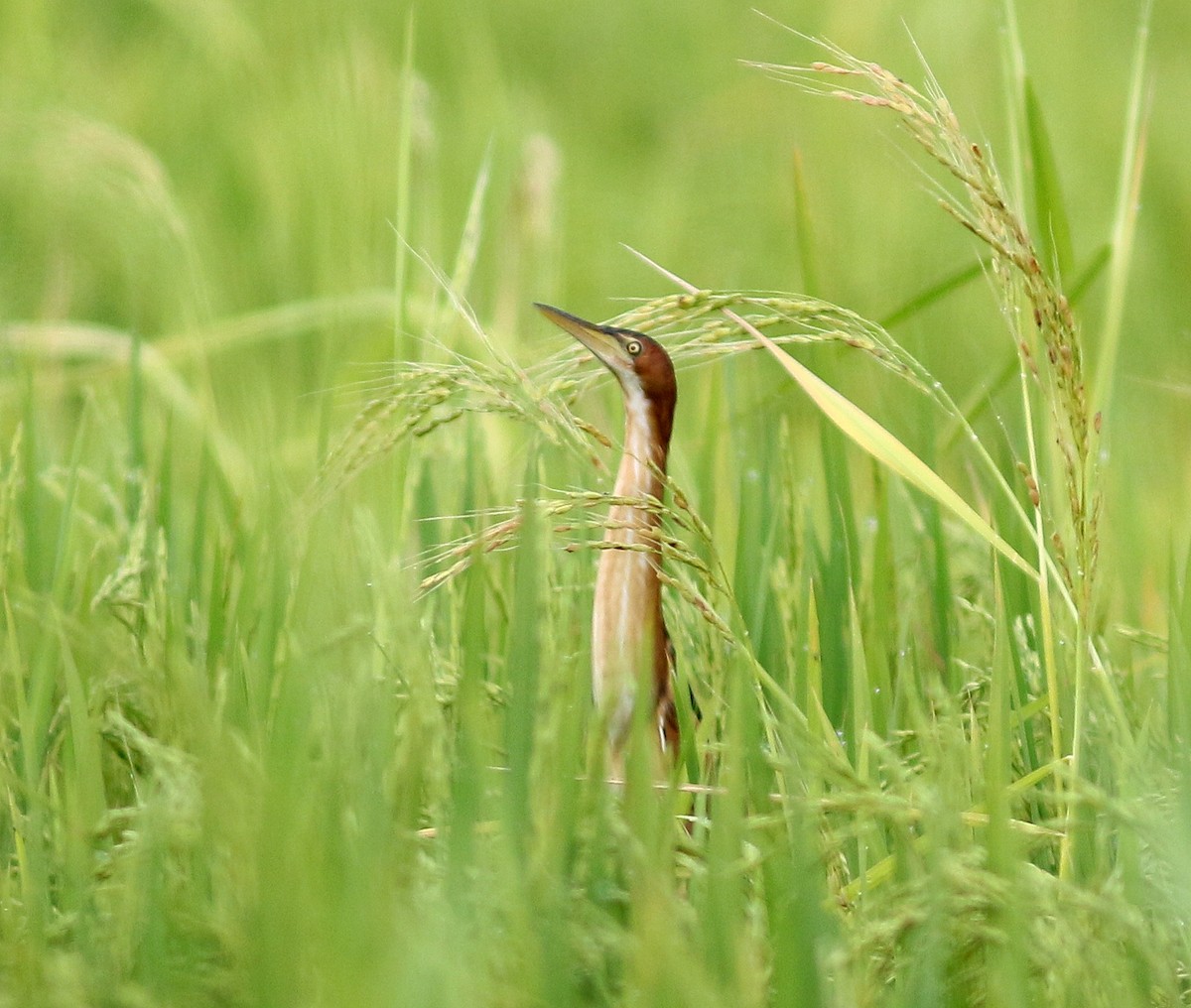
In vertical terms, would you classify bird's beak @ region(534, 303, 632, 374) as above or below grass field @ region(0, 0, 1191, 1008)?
above

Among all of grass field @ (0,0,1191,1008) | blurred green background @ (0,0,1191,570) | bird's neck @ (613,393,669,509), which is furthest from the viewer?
blurred green background @ (0,0,1191,570)

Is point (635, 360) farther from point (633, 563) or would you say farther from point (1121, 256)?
point (1121, 256)

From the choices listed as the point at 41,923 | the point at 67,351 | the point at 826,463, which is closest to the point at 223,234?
the point at 67,351

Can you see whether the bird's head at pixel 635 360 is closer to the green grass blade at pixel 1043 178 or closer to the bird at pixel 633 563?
the bird at pixel 633 563

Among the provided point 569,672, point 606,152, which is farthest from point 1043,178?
point 606,152

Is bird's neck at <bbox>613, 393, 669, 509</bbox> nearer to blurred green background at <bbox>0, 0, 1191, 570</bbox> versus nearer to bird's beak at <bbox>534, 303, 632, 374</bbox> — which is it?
bird's beak at <bbox>534, 303, 632, 374</bbox>

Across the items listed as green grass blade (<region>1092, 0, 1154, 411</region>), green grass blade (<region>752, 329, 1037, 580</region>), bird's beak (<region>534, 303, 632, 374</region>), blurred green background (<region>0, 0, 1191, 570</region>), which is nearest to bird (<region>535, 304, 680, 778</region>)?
bird's beak (<region>534, 303, 632, 374</region>)

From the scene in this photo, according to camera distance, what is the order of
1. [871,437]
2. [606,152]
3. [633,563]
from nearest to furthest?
1. [871,437]
2. [633,563]
3. [606,152]

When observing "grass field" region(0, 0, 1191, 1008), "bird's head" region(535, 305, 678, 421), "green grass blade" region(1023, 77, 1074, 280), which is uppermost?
"green grass blade" region(1023, 77, 1074, 280)
